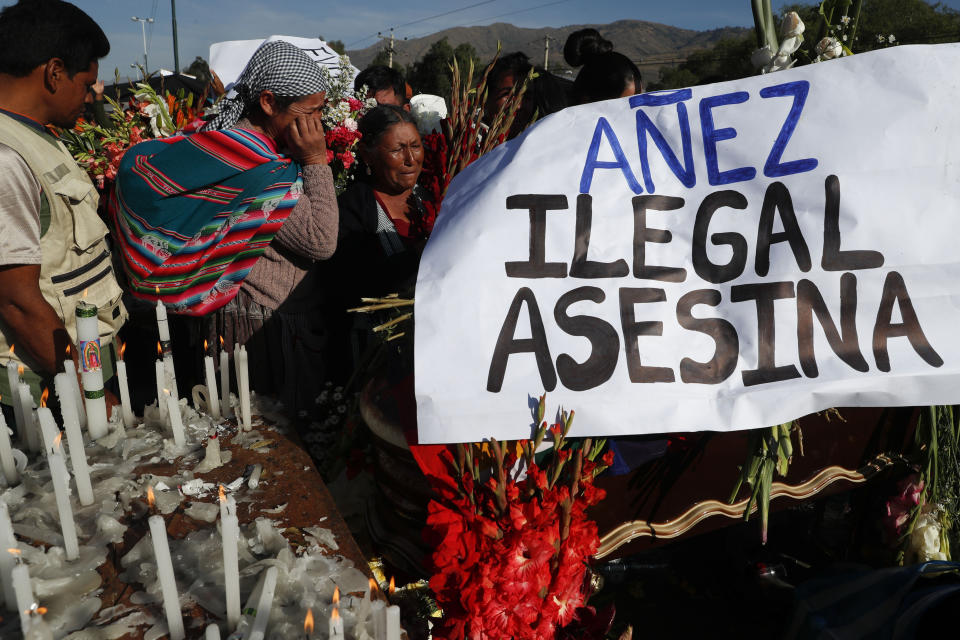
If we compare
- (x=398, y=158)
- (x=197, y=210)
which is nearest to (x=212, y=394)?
(x=197, y=210)

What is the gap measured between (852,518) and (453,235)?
2093 mm

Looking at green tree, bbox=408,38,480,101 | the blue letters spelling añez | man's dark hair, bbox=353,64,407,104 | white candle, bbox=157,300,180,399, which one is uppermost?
green tree, bbox=408,38,480,101

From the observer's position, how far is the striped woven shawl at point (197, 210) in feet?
7.21

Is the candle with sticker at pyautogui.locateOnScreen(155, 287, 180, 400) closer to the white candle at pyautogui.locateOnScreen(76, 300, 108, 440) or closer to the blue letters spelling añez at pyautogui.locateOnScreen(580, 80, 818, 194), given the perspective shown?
the white candle at pyautogui.locateOnScreen(76, 300, 108, 440)

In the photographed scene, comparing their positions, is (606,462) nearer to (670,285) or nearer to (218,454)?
(670,285)

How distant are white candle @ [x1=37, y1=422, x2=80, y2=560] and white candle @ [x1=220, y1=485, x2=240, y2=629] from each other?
0.33 meters

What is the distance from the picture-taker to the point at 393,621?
1.03 m

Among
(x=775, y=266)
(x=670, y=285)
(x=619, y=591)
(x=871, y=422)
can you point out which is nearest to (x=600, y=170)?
(x=670, y=285)

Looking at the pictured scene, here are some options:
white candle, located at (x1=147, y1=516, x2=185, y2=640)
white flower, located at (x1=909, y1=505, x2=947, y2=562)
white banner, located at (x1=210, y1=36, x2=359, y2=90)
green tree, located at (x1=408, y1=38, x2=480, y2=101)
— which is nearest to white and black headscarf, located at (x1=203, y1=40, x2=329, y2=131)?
white candle, located at (x1=147, y1=516, x2=185, y2=640)

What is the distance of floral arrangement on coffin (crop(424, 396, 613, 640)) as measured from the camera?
141 centimetres

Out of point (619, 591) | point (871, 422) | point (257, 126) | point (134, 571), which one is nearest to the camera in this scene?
point (134, 571)

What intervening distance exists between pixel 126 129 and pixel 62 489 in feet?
Result: 8.64

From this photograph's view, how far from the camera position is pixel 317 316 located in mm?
2648

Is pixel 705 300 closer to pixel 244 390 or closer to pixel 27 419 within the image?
pixel 244 390
